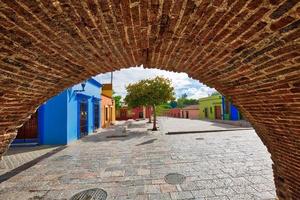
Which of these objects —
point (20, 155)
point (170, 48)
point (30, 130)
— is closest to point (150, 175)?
point (170, 48)

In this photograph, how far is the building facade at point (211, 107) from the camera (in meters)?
36.5

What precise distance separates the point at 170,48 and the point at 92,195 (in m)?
4.46

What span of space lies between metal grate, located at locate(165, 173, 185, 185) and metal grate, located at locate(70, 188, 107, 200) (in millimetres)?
1868

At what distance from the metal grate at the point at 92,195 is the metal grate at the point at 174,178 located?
1868 mm

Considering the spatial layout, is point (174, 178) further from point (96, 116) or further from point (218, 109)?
point (218, 109)

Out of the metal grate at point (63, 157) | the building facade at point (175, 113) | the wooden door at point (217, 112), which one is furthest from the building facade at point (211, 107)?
the metal grate at point (63, 157)

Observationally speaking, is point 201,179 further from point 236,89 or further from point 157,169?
point 236,89

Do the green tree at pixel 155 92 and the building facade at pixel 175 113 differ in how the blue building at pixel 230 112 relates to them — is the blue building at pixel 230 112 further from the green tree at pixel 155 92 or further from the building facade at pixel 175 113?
the building facade at pixel 175 113

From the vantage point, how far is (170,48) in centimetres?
303

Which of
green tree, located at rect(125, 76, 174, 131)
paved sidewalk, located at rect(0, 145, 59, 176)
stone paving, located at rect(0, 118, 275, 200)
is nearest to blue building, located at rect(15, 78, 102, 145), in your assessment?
paved sidewalk, located at rect(0, 145, 59, 176)

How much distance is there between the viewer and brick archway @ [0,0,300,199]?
1.84 meters

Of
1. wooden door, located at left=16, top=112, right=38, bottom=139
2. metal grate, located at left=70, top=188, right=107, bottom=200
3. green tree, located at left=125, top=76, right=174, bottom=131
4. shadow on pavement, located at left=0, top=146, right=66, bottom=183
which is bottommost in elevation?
metal grate, located at left=70, top=188, right=107, bottom=200

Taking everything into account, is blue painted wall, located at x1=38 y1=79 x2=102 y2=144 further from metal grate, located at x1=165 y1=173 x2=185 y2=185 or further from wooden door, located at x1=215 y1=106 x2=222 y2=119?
wooden door, located at x1=215 y1=106 x2=222 y2=119

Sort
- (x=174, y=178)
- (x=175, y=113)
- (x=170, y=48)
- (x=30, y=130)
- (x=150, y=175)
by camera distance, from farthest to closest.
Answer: (x=175, y=113), (x=30, y=130), (x=150, y=175), (x=174, y=178), (x=170, y=48)
